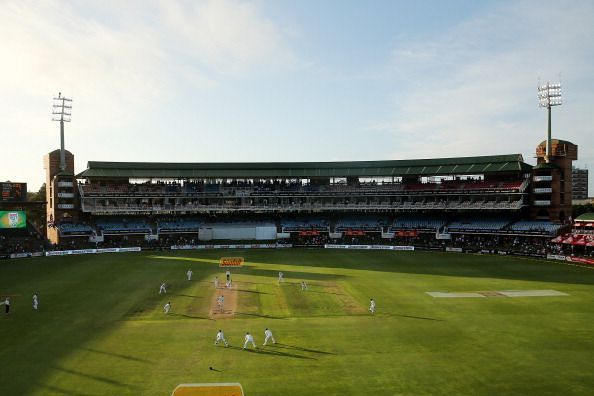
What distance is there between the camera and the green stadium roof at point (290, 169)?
79413 mm

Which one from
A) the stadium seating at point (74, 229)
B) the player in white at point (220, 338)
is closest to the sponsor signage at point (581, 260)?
the player in white at point (220, 338)

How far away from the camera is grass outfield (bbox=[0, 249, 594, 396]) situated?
19.6 metres

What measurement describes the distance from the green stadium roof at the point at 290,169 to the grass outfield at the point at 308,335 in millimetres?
33830

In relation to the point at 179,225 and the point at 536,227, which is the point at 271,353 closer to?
the point at 536,227

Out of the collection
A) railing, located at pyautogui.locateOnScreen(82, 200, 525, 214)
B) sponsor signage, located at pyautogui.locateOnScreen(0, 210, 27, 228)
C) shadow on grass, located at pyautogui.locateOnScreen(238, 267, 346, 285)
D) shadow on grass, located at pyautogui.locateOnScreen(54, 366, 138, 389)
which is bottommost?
shadow on grass, located at pyautogui.locateOnScreen(54, 366, 138, 389)

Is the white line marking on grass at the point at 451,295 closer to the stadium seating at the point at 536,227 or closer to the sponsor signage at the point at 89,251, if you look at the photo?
the stadium seating at the point at 536,227

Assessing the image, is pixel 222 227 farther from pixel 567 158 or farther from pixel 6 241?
pixel 567 158

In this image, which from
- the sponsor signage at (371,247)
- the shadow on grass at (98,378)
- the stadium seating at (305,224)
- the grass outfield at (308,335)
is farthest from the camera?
the stadium seating at (305,224)

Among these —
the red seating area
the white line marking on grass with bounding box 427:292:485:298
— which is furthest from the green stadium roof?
the white line marking on grass with bounding box 427:292:485:298

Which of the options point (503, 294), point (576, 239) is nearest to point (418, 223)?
point (576, 239)

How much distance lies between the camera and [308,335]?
1032 inches

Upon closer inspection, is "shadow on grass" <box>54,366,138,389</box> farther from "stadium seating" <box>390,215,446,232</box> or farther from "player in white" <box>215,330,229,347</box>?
"stadium seating" <box>390,215,446,232</box>

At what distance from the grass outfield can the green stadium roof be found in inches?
1332

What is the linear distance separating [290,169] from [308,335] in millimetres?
61493
